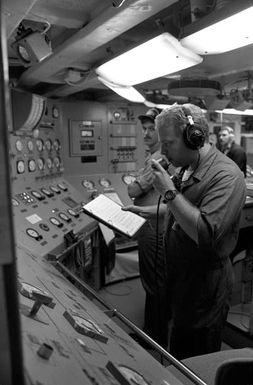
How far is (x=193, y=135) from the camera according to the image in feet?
4.83

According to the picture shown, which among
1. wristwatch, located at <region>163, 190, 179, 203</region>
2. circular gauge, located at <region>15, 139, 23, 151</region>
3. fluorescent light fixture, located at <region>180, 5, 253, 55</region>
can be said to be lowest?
wristwatch, located at <region>163, 190, 179, 203</region>

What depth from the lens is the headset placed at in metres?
1.47

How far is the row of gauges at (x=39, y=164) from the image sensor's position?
9.73 feet

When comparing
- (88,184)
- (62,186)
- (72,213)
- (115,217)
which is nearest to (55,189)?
(62,186)

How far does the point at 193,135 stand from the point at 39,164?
222cm

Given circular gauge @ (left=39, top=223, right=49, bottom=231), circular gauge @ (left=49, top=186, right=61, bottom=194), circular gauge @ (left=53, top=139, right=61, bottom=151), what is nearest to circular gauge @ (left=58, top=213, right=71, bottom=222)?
circular gauge @ (left=39, top=223, right=49, bottom=231)

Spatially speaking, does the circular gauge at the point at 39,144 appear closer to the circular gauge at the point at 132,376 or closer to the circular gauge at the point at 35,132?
the circular gauge at the point at 35,132

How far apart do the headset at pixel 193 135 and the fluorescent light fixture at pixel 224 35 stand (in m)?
0.37

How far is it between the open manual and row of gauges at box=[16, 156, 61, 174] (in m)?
1.11

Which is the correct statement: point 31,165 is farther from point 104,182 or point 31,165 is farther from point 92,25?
point 92,25

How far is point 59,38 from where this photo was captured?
238 cm

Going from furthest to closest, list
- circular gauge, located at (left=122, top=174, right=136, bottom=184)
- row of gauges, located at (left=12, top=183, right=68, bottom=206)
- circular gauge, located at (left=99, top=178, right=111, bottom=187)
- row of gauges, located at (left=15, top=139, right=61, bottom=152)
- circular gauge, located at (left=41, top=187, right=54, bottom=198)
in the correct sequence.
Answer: circular gauge, located at (left=122, top=174, right=136, bottom=184)
circular gauge, located at (left=99, top=178, right=111, bottom=187)
circular gauge, located at (left=41, top=187, right=54, bottom=198)
row of gauges, located at (left=15, top=139, right=61, bottom=152)
row of gauges, located at (left=12, top=183, right=68, bottom=206)

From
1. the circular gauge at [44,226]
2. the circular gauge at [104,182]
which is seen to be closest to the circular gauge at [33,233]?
the circular gauge at [44,226]

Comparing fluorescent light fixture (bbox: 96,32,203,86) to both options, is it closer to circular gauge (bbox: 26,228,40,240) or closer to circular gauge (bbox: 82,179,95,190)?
circular gauge (bbox: 26,228,40,240)
